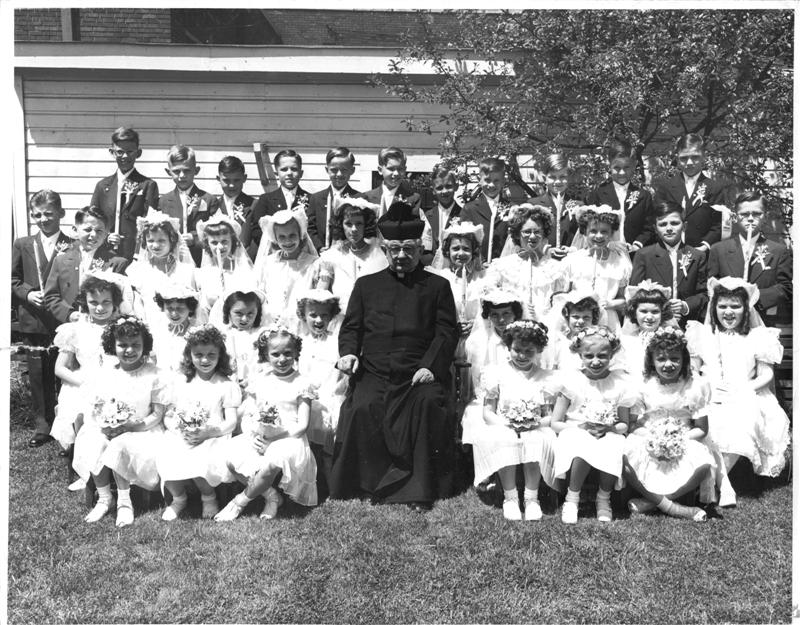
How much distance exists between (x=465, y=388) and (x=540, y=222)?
58.8 inches

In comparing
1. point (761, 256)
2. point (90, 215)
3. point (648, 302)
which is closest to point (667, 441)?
point (648, 302)

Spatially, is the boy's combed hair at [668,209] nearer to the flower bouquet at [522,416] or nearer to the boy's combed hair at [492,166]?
the boy's combed hair at [492,166]

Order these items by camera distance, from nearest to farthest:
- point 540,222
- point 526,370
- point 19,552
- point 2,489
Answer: point 2,489
point 19,552
point 526,370
point 540,222

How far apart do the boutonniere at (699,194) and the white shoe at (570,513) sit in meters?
3.39

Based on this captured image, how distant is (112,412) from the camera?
5.98 m

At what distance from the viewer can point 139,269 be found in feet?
24.5

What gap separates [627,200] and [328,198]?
9.13 ft

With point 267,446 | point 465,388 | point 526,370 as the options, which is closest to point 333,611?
point 267,446

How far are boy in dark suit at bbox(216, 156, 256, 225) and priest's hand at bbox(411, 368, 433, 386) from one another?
3.00 meters

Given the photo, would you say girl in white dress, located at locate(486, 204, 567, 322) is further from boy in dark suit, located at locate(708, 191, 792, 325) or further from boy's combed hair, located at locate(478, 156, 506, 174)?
boy in dark suit, located at locate(708, 191, 792, 325)

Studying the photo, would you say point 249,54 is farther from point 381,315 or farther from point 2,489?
point 2,489

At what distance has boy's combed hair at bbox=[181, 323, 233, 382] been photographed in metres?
6.18

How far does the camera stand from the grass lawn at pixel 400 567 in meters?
4.75

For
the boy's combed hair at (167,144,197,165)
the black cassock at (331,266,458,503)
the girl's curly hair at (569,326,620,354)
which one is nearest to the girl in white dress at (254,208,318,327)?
the black cassock at (331,266,458,503)
